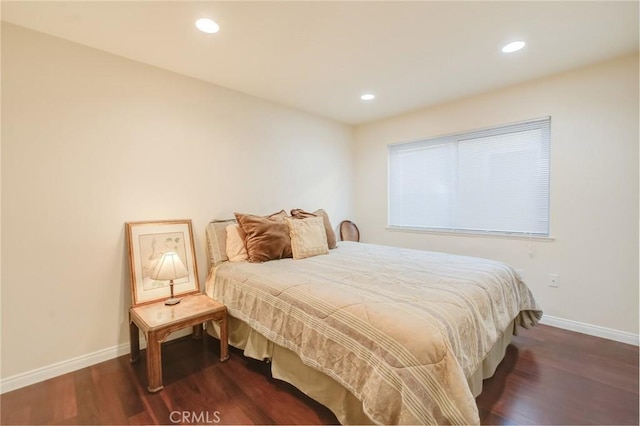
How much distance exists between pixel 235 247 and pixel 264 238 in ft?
1.00

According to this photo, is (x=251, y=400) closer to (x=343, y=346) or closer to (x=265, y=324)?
(x=265, y=324)

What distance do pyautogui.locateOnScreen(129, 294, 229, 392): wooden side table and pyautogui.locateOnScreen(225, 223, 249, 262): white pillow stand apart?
0.42m

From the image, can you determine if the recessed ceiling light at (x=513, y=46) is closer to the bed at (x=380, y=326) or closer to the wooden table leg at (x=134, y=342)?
the bed at (x=380, y=326)

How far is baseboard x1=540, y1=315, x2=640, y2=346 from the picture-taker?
2447 mm

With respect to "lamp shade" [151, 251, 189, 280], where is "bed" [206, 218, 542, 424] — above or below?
below

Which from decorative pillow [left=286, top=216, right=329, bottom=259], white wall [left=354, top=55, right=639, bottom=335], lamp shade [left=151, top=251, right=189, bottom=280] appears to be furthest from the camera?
decorative pillow [left=286, top=216, right=329, bottom=259]

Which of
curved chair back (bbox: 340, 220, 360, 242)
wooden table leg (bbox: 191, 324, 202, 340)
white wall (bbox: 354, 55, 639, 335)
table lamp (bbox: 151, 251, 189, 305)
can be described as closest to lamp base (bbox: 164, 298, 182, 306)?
table lamp (bbox: 151, 251, 189, 305)

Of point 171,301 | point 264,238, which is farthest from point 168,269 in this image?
point 264,238

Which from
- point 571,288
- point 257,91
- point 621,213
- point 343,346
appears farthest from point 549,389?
point 257,91

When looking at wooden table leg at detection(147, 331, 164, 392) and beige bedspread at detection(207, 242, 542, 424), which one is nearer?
beige bedspread at detection(207, 242, 542, 424)

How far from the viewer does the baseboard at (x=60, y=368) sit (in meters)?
1.89

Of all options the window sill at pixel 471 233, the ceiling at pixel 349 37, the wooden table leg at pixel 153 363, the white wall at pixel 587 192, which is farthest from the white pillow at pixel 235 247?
the white wall at pixel 587 192

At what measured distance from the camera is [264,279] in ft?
6.97

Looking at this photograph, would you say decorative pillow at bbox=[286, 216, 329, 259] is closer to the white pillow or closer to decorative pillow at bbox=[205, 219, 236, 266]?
the white pillow
